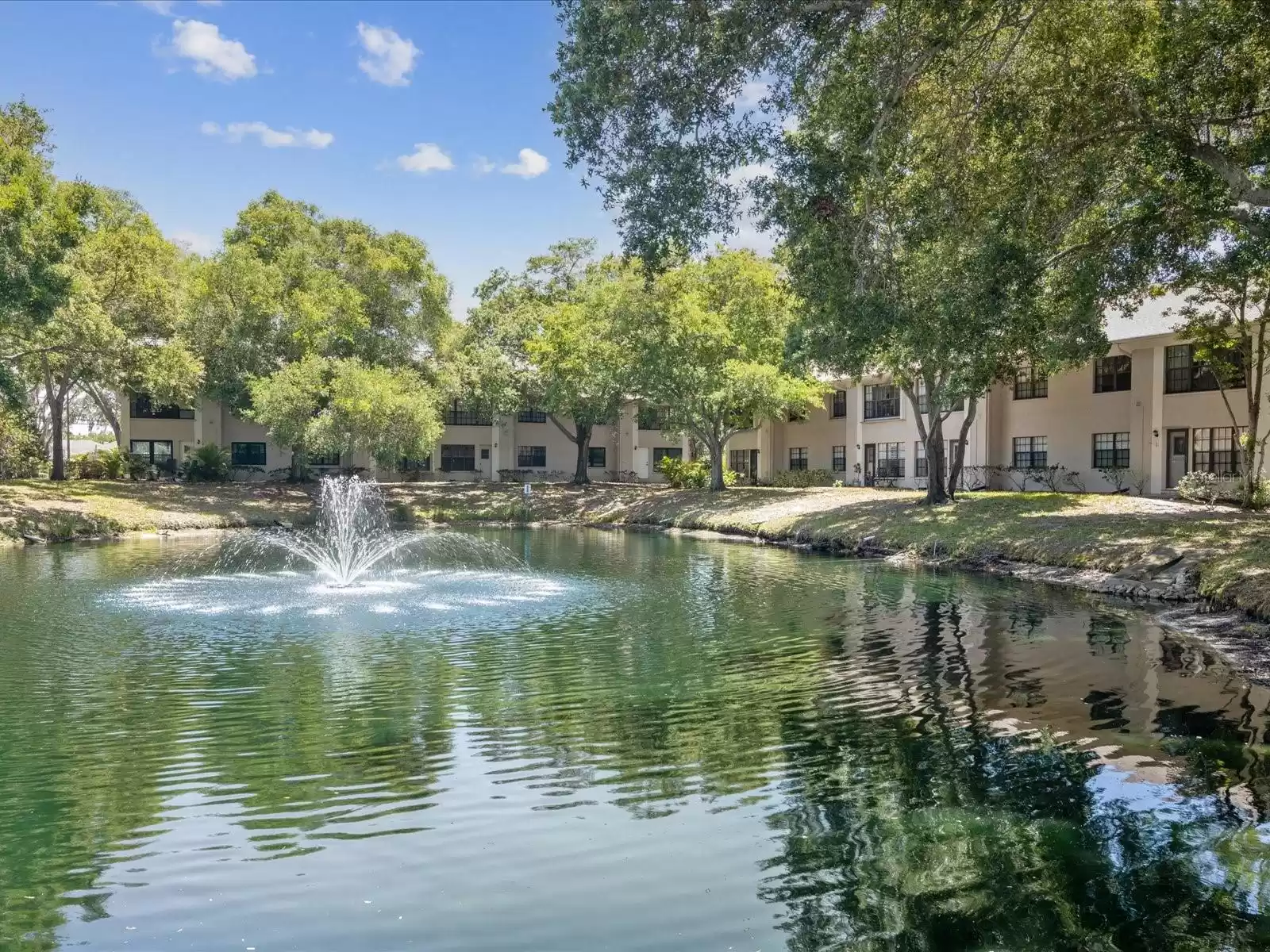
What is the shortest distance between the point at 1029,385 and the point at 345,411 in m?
25.6

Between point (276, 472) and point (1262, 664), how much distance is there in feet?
148

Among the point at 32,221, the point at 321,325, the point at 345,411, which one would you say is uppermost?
the point at 32,221

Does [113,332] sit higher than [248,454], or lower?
higher

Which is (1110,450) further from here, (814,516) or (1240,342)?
(814,516)

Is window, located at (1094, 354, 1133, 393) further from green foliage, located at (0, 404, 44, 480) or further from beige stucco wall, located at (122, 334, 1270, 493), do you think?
green foliage, located at (0, 404, 44, 480)

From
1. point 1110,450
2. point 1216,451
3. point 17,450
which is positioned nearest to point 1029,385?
point 1110,450

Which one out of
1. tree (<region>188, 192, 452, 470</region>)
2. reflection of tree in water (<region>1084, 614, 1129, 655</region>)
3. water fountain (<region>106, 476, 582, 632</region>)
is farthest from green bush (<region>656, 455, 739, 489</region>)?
reflection of tree in water (<region>1084, 614, 1129, 655</region>)

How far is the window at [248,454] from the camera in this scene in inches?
1959

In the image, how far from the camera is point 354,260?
42.9 m

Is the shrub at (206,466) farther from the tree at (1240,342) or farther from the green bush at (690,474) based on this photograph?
the tree at (1240,342)

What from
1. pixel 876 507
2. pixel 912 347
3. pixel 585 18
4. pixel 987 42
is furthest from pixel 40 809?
pixel 876 507

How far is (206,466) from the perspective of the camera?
1763 inches

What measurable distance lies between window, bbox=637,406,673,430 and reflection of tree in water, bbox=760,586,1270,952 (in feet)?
112

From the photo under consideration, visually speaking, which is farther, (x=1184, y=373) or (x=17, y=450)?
(x=17, y=450)
